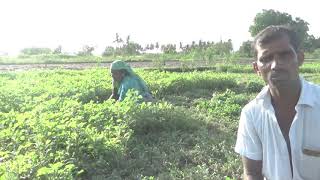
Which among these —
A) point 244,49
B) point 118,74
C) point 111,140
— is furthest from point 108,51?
point 111,140

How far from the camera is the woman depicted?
909cm

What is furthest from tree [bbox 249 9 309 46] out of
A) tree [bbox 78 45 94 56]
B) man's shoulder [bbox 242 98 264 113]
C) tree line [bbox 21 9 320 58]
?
man's shoulder [bbox 242 98 264 113]

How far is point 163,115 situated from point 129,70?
176cm

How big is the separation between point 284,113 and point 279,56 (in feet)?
1.05

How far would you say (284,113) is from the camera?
2.74 meters

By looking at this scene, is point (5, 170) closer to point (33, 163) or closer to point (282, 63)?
point (33, 163)

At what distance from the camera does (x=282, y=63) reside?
262 centimetres

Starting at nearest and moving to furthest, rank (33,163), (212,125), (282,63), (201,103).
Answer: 1. (282,63)
2. (33,163)
3. (212,125)
4. (201,103)

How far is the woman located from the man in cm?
632

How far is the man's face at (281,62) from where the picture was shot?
2613mm

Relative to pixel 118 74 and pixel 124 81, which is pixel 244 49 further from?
pixel 124 81

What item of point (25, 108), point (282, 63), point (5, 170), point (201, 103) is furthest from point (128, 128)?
point (282, 63)

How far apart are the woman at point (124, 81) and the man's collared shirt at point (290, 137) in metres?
6.28

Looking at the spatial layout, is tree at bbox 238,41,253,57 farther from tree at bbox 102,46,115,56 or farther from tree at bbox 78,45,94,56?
tree at bbox 78,45,94,56
